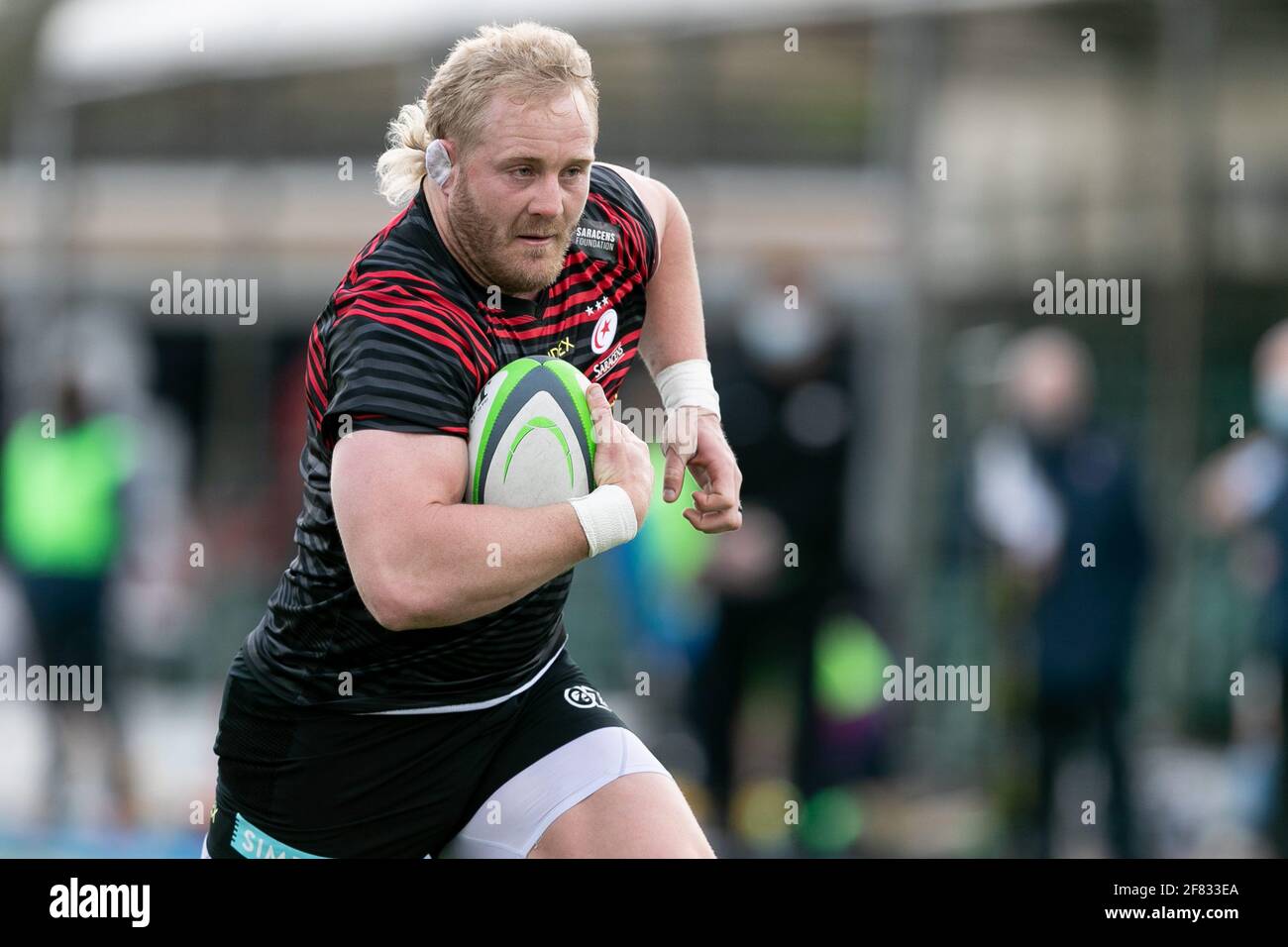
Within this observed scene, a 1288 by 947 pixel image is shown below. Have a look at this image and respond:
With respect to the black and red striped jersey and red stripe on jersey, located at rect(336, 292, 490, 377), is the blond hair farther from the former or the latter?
red stripe on jersey, located at rect(336, 292, 490, 377)

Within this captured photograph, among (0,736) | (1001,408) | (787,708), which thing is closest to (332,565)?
(787,708)

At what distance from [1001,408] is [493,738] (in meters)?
5.60

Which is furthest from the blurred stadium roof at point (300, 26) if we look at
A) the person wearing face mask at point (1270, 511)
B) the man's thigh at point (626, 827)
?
the man's thigh at point (626, 827)

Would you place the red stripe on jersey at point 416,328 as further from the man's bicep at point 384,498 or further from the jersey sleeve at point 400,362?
the man's bicep at point 384,498

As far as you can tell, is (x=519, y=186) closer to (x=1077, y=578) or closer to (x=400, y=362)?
(x=400, y=362)

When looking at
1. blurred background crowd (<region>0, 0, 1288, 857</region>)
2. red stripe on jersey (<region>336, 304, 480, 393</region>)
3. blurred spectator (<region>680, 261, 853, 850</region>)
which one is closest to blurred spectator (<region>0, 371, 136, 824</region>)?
blurred background crowd (<region>0, 0, 1288, 857</region>)

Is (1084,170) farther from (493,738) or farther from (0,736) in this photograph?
(0,736)

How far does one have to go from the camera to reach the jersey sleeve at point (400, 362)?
3.59 metres

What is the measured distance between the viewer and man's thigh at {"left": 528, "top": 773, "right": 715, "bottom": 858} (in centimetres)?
389

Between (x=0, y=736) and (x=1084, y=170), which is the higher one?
(x=1084, y=170)

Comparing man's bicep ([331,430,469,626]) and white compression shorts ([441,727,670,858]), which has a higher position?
man's bicep ([331,430,469,626])

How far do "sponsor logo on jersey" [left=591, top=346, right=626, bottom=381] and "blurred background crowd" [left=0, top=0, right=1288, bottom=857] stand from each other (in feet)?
11.3

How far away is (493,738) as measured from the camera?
408 cm

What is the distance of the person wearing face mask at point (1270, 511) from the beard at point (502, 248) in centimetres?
522
